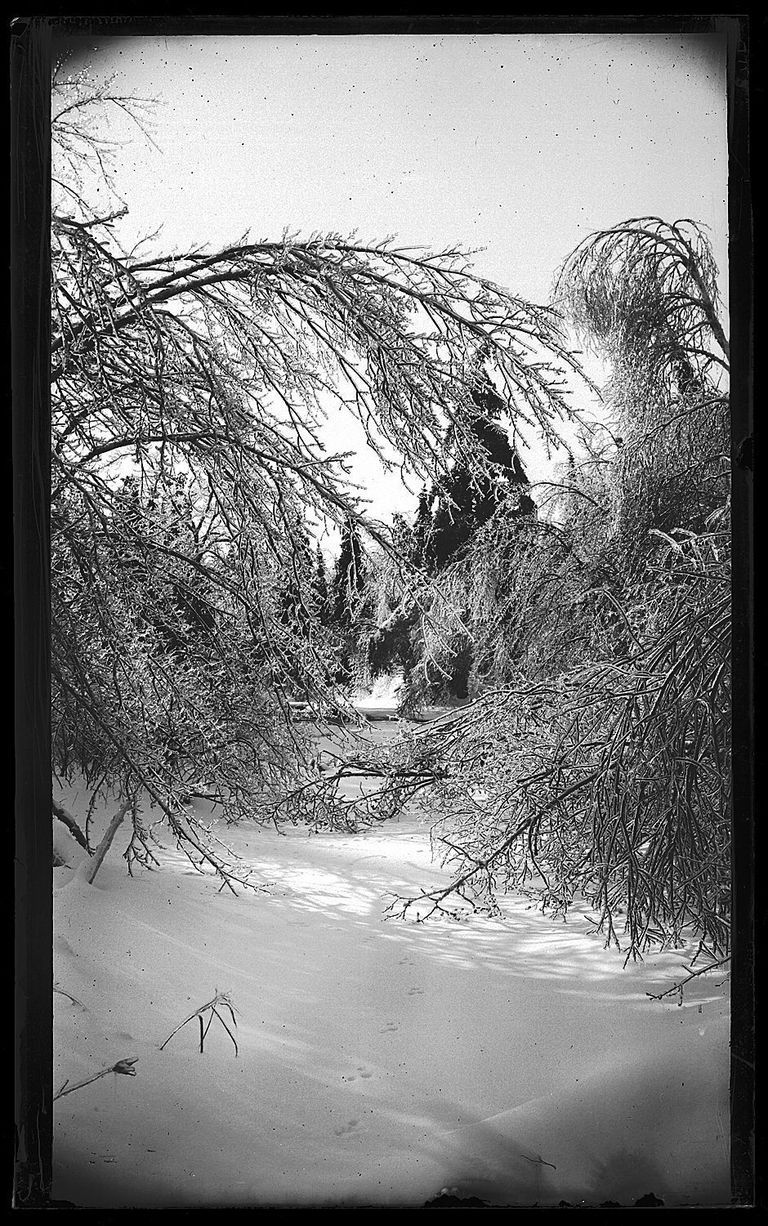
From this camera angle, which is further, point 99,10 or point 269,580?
point 269,580

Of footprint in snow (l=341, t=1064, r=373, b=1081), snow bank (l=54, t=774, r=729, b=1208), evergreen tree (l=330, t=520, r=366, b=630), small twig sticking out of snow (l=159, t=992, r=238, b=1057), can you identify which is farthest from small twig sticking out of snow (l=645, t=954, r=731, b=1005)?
evergreen tree (l=330, t=520, r=366, b=630)

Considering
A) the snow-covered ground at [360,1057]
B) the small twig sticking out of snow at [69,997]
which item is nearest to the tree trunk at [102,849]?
the snow-covered ground at [360,1057]

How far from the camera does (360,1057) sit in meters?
1.46

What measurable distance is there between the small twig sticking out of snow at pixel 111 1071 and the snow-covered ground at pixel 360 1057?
1 centimetres

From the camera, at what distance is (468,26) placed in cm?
148

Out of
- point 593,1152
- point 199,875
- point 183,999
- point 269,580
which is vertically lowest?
point 593,1152

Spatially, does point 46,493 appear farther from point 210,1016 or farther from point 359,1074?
point 359,1074

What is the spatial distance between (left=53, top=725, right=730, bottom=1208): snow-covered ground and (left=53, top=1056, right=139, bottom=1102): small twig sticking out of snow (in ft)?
0.04

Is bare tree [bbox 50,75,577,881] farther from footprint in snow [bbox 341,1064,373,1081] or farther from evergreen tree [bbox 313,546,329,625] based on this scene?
footprint in snow [bbox 341,1064,373,1081]

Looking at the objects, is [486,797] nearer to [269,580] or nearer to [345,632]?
[345,632]

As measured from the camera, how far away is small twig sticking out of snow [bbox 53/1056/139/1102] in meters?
1.46

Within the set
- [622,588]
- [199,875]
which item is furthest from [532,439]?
[199,875]

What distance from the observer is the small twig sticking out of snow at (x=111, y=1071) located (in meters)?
1.46

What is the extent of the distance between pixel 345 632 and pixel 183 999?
0.75 m
